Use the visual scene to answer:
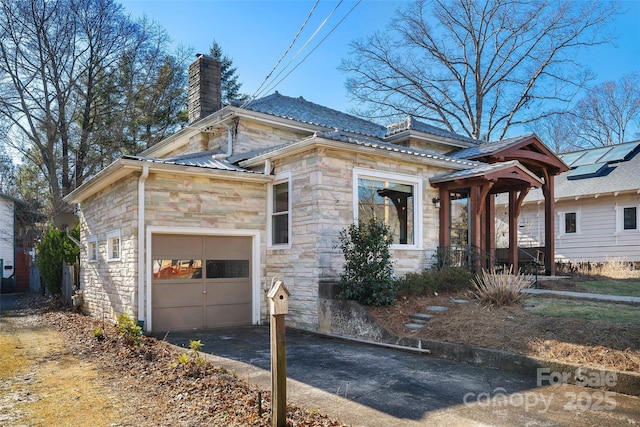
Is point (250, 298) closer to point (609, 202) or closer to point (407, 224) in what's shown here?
point (407, 224)

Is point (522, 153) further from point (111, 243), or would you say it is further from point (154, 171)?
point (111, 243)

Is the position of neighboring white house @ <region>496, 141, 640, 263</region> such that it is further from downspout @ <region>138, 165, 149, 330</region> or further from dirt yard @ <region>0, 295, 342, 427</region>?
dirt yard @ <region>0, 295, 342, 427</region>

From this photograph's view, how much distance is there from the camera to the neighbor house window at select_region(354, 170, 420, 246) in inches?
395

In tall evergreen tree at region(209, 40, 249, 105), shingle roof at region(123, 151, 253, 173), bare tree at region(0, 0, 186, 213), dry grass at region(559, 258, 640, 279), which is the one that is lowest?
dry grass at region(559, 258, 640, 279)

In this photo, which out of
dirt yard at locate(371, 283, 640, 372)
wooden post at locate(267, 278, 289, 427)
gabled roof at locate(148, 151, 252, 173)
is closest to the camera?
wooden post at locate(267, 278, 289, 427)

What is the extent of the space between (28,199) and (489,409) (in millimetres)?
27927

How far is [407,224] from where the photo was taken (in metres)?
10.7

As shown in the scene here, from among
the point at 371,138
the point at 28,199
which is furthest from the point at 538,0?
the point at 28,199

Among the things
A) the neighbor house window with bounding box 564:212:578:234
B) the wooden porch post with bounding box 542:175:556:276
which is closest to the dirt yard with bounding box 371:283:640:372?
the wooden porch post with bounding box 542:175:556:276

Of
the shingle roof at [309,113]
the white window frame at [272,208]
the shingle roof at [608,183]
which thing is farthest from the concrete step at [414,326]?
the shingle roof at [608,183]

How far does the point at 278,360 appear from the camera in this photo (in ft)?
13.6

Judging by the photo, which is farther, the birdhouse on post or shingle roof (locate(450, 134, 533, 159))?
shingle roof (locate(450, 134, 533, 159))

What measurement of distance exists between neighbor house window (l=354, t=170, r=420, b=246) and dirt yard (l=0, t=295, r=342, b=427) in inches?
190

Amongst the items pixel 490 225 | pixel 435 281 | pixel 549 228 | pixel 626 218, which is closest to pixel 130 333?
pixel 435 281
